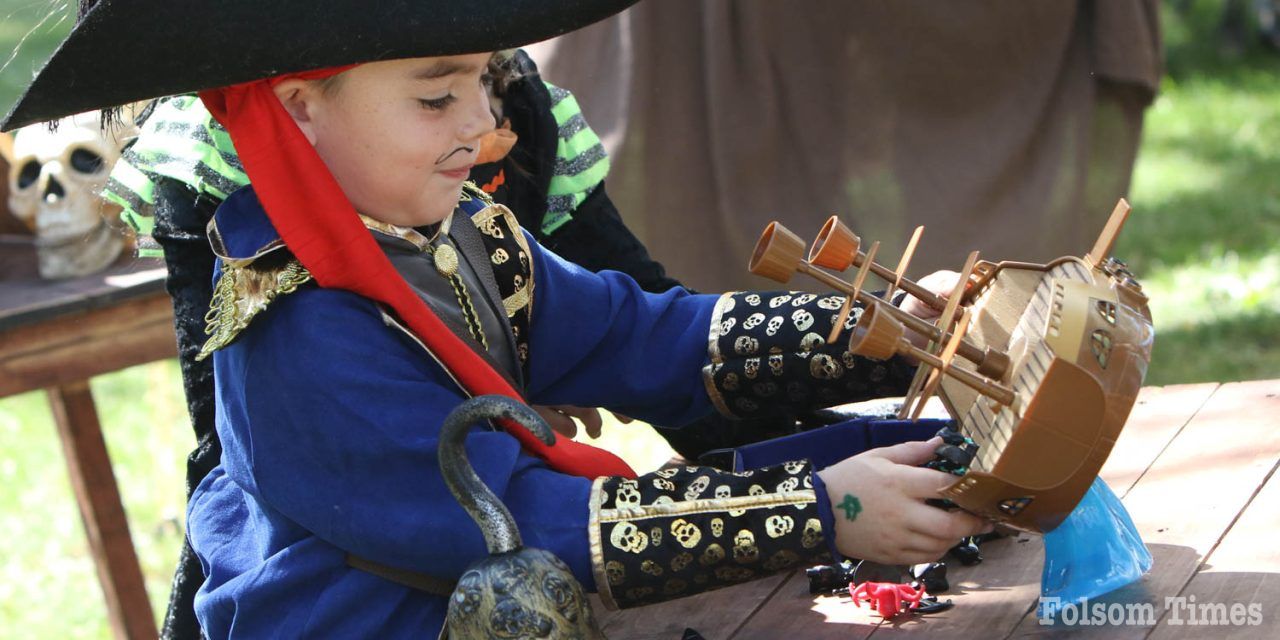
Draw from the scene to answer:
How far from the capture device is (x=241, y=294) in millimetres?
1682

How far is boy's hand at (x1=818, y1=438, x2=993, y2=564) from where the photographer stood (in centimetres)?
160

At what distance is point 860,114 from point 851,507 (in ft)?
8.38

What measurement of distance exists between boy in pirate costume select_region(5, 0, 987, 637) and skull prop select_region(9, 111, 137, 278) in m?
1.78

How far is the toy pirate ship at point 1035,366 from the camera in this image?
4.90ft

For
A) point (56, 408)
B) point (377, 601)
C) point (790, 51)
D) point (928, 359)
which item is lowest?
point (377, 601)

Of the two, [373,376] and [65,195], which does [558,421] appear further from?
[65,195]

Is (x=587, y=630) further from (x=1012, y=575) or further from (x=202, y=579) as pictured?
(x=202, y=579)

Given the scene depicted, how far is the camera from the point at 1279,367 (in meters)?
4.67

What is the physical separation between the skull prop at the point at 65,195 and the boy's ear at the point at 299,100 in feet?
5.81

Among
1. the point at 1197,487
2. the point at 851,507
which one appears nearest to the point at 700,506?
the point at 851,507

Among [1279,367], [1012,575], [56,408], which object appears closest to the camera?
[1012,575]

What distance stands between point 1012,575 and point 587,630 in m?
0.67

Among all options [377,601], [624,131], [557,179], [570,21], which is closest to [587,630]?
[377,601]

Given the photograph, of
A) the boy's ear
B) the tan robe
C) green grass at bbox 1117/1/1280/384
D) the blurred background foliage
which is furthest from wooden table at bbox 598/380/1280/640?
green grass at bbox 1117/1/1280/384
